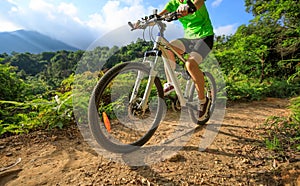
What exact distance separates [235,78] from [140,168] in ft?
20.4

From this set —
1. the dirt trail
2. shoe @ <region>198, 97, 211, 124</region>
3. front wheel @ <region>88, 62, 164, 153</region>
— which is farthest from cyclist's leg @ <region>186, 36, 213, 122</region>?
the dirt trail

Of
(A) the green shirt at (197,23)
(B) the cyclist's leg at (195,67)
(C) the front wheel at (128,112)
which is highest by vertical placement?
(A) the green shirt at (197,23)

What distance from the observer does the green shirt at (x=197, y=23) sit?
8.97 ft

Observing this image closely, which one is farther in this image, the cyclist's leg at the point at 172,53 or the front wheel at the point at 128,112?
the cyclist's leg at the point at 172,53

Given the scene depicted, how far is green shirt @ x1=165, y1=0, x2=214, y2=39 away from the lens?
2.73 meters

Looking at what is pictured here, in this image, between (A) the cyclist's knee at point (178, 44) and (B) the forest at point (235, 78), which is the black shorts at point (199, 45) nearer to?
(A) the cyclist's knee at point (178, 44)

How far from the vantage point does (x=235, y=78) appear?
279 inches

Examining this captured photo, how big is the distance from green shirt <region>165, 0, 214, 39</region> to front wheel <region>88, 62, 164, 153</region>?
97 centimetres

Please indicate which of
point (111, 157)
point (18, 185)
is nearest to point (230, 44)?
point (111, 157)

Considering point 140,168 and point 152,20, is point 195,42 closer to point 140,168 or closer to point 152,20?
point 152,20

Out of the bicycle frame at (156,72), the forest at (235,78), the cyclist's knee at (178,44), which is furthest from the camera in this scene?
the forest at (235,78)

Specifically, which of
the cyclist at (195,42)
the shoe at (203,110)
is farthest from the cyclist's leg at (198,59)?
the shoe at (203,110)

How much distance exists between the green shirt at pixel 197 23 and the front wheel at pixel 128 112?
3.19 feet

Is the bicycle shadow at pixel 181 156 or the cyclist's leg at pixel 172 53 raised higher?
the cyclist's leg at pixel 172 53
